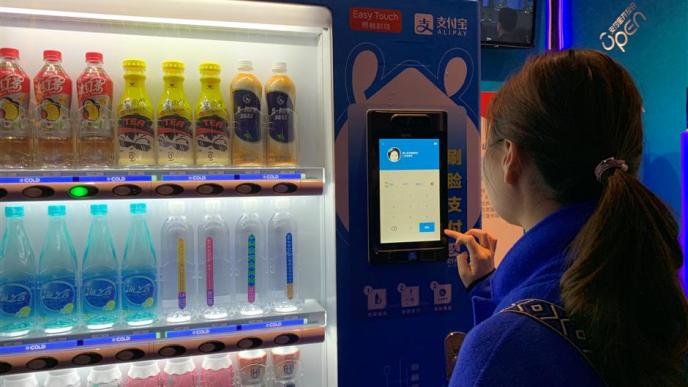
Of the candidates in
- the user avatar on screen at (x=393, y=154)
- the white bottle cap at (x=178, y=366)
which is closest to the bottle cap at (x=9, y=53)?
Answer: the white bottle cap at (x=178, y=366)

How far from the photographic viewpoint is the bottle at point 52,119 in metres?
1.79

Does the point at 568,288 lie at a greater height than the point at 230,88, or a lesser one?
lesser

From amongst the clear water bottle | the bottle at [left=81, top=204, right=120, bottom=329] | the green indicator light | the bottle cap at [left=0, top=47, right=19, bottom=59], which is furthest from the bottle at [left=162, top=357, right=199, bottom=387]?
the bottle cap at [left=0, top=47, right=19, bottom=59]

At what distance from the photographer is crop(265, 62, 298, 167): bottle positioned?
1996mm

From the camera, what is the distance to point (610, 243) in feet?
3.34

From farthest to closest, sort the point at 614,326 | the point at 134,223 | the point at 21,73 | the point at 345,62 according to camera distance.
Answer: the point at 134,223
the point at 345,62
the point at 21,73
the point at 614,326

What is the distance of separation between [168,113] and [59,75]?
0.36m

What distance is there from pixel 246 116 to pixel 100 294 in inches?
30.6

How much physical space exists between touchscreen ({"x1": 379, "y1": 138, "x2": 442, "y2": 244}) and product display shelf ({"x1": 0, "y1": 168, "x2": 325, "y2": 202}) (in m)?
0.24

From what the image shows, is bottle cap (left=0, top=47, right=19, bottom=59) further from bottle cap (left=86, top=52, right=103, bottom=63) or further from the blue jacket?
the blue jacket

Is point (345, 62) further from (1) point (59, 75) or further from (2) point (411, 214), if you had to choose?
(1) point (59, 75)

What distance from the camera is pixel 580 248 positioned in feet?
3.40

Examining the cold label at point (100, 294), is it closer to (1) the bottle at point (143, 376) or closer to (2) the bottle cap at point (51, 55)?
(1) the bottle at point (143, 376)

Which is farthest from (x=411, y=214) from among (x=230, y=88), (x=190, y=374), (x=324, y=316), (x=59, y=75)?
(x=59, y=75)
